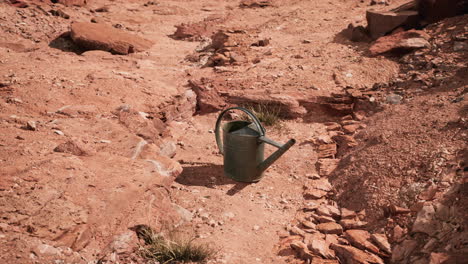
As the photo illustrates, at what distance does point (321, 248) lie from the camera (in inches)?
119

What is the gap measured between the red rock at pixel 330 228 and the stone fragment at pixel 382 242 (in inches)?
10.2

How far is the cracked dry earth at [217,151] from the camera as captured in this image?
2.90 m

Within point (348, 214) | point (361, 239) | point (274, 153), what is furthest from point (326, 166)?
point (361, 239)

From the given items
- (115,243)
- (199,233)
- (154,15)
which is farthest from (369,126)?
(154,15)

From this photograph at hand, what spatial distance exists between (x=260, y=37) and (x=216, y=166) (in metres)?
4.18

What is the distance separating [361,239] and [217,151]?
6.59ft

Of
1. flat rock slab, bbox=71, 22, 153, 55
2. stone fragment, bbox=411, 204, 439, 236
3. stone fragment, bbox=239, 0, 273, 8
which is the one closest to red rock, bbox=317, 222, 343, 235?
stone fragment, bbox=411, 204, 439, 236

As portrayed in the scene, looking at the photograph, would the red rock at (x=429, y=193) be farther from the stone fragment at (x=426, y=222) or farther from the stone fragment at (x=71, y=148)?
the stone fragment at (x=71, y=148)

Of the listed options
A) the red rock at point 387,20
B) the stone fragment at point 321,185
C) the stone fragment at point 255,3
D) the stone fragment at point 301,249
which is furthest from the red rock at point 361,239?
the stone fragment at point 255,3

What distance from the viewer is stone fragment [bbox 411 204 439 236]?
2.87 m

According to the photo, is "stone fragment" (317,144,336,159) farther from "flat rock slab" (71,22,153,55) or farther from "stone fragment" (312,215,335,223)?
"flat rock slab" (71,22,153,55)

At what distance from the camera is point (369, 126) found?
4668 mm

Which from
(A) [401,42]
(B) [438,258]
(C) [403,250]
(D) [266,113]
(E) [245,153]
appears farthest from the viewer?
(A) [401,42]

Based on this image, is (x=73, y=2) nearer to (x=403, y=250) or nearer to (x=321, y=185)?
(x=321, y=185)
